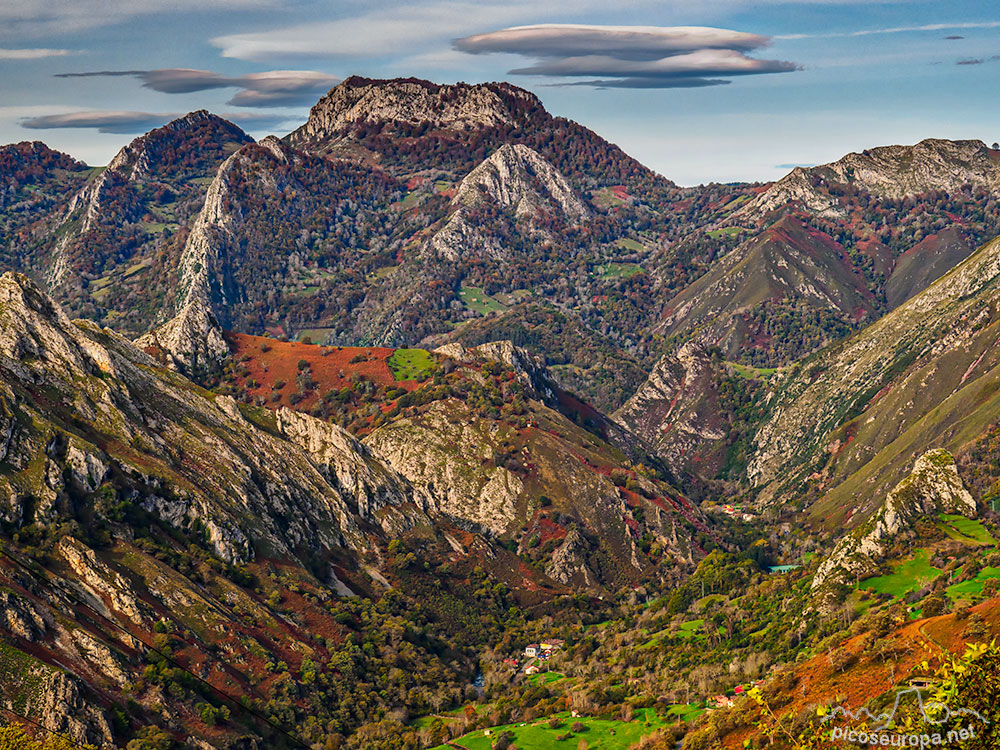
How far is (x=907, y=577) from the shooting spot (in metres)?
152

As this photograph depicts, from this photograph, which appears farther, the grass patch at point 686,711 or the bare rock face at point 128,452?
the bare rock face at point 128,452

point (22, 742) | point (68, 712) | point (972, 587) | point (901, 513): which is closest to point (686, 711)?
point (972, 587)

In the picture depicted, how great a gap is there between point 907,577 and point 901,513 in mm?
16632

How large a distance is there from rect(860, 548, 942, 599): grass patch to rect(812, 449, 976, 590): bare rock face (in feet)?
10.3

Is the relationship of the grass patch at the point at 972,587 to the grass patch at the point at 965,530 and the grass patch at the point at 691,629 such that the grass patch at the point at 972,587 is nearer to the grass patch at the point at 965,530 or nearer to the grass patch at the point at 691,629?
the grass patch at the point at 965,530

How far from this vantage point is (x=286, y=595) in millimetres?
162750

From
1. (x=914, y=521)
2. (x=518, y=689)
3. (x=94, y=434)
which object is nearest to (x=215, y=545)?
(x=94, y=434)

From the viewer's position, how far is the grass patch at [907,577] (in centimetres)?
14738

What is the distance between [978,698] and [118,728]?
92.7 meters

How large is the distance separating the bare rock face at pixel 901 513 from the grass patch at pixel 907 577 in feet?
10.3

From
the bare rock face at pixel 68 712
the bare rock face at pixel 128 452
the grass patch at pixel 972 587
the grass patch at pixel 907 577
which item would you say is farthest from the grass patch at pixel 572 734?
the bare rock face at pixel 128 452

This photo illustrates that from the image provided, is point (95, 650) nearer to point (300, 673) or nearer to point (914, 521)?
point (300, 673)

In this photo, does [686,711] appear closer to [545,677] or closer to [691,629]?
[545,677]

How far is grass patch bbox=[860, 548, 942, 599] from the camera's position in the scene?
484ft
